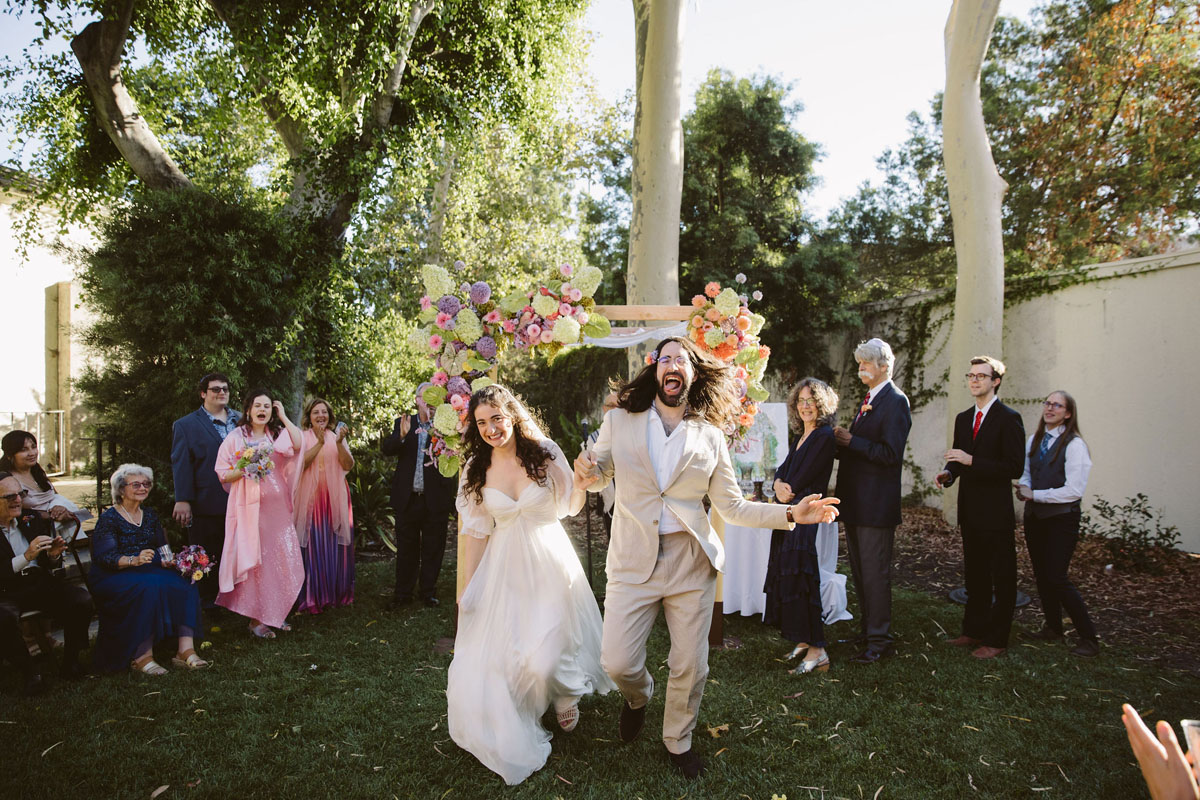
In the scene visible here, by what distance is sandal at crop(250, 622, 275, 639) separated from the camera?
570 centimetres

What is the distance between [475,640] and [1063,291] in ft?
30.1

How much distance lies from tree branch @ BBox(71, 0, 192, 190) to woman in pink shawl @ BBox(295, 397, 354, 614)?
3.98 metres

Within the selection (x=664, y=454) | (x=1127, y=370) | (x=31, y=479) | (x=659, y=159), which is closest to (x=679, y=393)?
(x=664, y=454)

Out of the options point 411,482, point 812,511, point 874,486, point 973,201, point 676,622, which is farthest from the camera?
point 973,201

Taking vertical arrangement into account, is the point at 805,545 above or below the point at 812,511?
below

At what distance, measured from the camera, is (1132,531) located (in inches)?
323

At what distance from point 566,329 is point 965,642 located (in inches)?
150

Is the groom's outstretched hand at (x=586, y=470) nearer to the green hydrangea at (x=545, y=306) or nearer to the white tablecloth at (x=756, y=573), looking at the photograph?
the green hydrangea at (x=545, y=306)

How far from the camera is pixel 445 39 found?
986 cm

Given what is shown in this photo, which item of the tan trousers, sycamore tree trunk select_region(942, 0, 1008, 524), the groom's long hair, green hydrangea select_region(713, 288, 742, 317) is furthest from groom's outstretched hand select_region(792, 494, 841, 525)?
sycamore tree trunk select_region(942, 0, 1008, 524)

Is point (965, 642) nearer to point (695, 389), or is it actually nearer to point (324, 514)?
point (695, 389)

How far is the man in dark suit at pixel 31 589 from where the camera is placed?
4.47 meters

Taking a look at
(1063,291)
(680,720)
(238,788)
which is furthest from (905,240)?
(238,788)

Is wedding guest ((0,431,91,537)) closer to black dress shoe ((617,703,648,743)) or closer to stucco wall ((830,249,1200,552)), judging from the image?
black dress shoe ((617,703,648,743))
